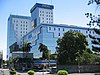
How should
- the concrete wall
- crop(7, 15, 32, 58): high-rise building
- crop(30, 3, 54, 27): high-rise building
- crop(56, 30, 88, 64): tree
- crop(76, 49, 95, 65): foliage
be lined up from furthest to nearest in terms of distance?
crop(7, 15, 32, 58): high-rise building < crop(30, 3, 54, 27): high-rise building < crop(76, 49, 95, 65): foliage < crop(56, 30, 88, 64): tree < the concrete wall

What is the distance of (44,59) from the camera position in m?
101

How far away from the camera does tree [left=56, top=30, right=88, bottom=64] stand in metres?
58.7

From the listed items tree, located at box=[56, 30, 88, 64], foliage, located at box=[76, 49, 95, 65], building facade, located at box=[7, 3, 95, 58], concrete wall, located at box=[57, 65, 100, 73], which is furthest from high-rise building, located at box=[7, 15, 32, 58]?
concrete wall, located at box=[57, 65, 100, 73]

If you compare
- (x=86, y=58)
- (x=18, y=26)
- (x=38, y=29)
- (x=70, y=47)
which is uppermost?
(x=18, y=26)

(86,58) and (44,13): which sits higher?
(44,13)

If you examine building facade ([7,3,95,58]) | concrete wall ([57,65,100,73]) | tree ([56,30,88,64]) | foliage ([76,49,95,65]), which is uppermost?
building facade ([7,3,95,58])

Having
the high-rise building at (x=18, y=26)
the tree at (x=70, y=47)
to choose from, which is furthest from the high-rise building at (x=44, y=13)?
the tree at (x=70, y=47)

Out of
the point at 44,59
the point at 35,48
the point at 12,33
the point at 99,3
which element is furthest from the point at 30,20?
the point at 99,3

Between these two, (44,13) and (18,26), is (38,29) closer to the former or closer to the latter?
(44,13)

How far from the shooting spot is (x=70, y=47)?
195ft

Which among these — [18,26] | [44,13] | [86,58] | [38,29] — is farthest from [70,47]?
Result: [18,26]

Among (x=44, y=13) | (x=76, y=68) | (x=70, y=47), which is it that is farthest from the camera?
(x=44, y=13)

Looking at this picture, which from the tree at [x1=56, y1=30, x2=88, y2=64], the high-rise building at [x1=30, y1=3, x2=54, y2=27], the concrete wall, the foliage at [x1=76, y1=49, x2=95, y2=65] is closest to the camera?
the concrete wall

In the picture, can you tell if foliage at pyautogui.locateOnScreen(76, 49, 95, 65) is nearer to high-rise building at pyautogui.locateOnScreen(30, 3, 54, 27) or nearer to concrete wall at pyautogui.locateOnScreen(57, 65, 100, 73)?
concrete wall at pyautogui.locateOnScreen(57, 65, 100, 73)
